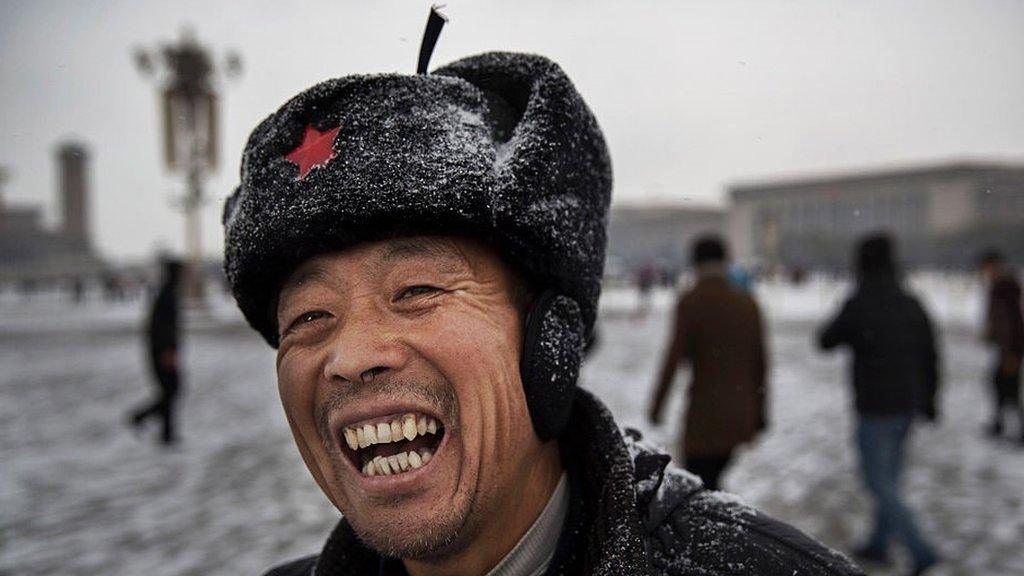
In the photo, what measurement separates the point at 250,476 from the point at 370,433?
16.7 feet

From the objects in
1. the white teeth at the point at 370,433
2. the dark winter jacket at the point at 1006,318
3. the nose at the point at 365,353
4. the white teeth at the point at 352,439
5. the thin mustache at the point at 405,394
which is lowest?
the dark winter jacket at the point at 1006,318

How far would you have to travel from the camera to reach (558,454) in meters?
1.36

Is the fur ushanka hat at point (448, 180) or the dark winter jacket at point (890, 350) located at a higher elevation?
the fur ushanka hat at point (448, 180)

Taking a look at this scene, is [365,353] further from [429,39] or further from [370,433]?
[429,39]

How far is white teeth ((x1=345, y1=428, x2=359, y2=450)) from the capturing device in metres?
1.08

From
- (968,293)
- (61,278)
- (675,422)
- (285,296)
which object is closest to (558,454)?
(285,296)

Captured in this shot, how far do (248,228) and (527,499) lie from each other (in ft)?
2.00

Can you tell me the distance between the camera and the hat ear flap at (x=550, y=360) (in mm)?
1145

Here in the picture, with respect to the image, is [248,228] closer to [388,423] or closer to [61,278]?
[388,423]

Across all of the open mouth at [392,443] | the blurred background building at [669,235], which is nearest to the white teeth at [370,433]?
the open mouth at [392,443]

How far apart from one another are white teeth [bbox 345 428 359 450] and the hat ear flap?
0.26 metres

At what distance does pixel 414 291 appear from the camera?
1.10 m

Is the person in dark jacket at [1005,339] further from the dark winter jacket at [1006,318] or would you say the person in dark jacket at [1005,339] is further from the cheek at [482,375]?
the cheek at [482,375]

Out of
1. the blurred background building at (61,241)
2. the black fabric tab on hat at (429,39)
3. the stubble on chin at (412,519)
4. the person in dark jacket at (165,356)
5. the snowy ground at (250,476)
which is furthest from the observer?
the blurred background building at (61,241)
